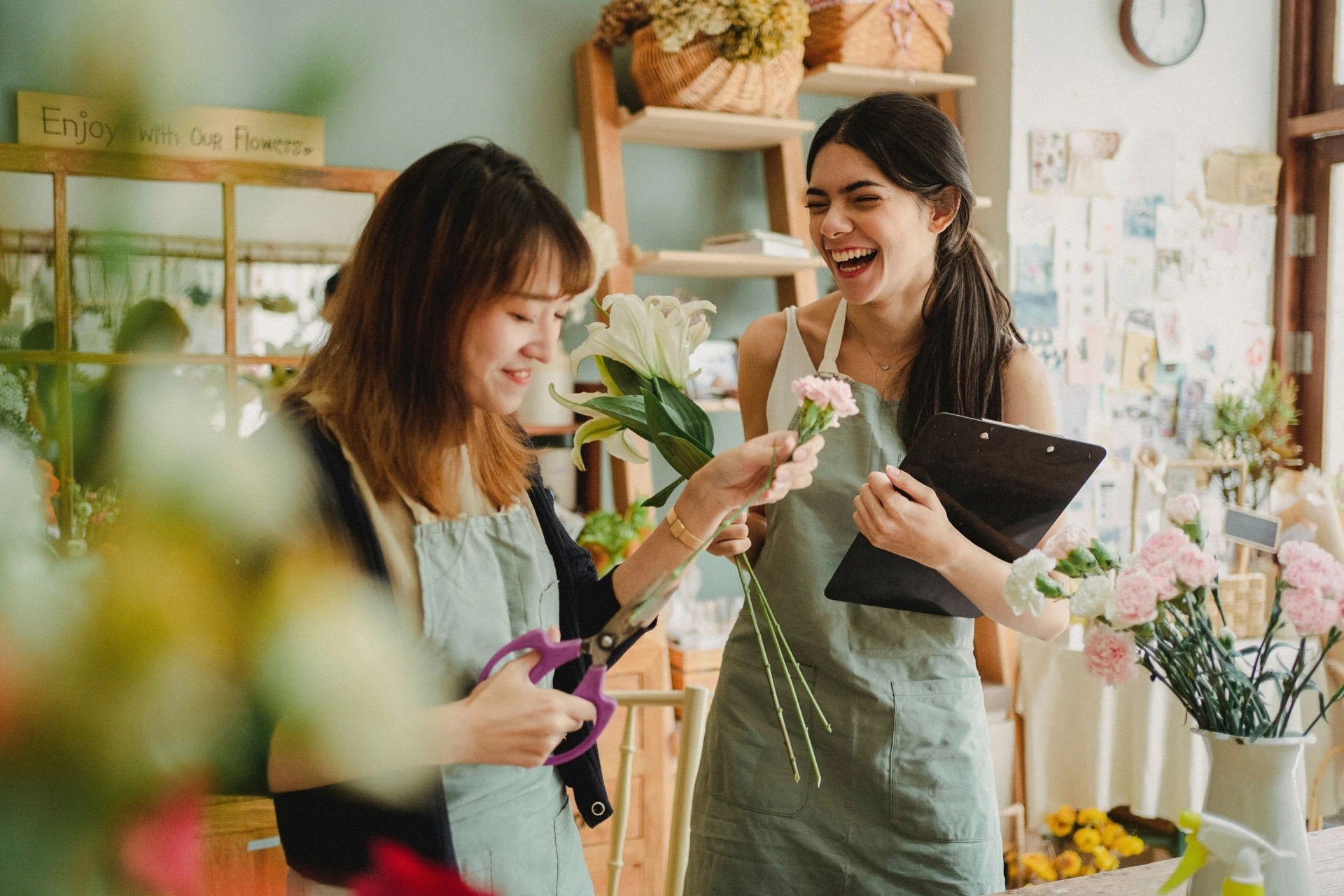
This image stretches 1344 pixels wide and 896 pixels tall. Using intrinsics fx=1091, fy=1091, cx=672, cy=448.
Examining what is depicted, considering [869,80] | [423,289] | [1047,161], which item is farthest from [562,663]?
[1047,161]

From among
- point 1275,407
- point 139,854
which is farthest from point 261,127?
point 1275,407

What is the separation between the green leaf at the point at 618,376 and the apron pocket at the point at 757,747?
425 millimetres

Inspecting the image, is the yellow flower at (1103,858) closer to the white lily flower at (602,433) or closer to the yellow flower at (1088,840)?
the yellow flower at (1088,840)

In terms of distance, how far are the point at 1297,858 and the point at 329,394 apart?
0.91m

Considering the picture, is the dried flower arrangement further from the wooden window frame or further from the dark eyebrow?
the wooden window frame

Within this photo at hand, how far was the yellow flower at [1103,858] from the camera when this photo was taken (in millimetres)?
2615

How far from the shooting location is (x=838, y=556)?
4.70 feet

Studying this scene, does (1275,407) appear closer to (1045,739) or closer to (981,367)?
(1045,739)

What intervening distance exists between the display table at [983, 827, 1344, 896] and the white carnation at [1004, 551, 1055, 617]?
1.08 ft

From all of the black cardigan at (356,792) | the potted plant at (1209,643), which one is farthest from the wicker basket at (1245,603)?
the black cardigan at (356,792)

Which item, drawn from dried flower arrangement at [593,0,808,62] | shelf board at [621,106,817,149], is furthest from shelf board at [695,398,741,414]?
dried flower arrangement at [593,0,808,62]

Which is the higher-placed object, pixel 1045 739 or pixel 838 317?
pixel 838 317

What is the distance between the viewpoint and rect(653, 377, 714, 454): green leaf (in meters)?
1.19

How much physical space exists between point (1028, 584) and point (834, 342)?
2.06ft
